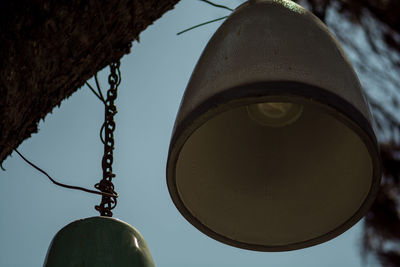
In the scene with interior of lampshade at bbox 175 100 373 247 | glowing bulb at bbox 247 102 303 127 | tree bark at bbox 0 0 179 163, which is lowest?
interior of lampshade at bbox 175 100 373 247

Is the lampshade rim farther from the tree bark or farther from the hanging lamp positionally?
the tree bark

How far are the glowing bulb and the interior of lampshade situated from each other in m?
0.03

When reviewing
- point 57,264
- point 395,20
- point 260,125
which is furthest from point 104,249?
point 395,20

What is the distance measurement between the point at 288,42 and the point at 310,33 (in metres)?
0.07

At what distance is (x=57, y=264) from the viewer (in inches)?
42.9

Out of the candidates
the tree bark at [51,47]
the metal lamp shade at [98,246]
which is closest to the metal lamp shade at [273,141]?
the metal lamp shade at [98,246]

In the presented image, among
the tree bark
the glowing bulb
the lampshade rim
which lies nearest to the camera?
the lampshade rim

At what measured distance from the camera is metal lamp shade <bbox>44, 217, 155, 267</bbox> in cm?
107

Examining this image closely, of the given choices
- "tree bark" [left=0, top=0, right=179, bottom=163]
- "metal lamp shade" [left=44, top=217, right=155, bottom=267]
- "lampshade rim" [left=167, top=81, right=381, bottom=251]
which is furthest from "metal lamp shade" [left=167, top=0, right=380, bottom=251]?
"tree bark" [left=0, top=0, right=179, bottom=163]

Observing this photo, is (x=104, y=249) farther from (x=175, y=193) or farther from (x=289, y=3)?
(x=289, y=3)

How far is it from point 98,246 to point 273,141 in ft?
1.47

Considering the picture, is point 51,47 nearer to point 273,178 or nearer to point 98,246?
point 98,246

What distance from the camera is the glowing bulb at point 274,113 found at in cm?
125

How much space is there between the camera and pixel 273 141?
1224mm
